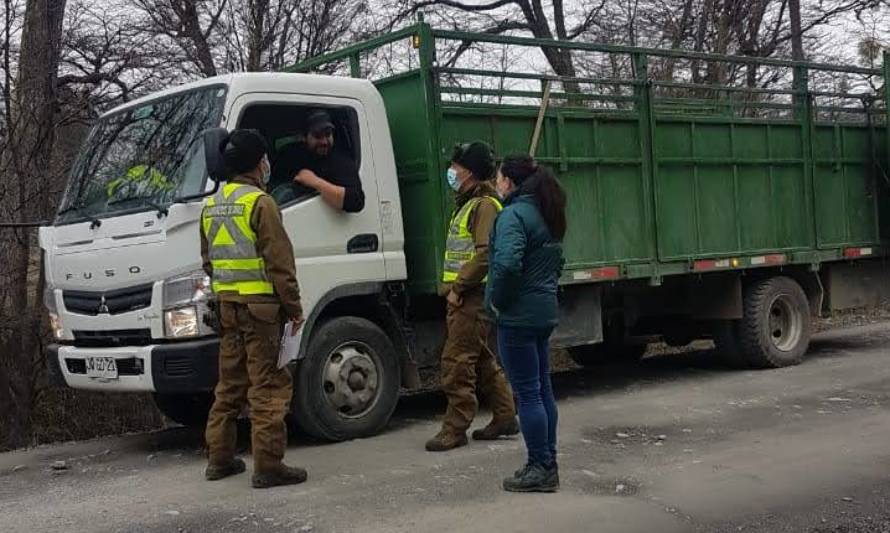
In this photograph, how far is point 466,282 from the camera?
6004 millimetres

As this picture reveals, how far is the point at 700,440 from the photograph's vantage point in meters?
6.57

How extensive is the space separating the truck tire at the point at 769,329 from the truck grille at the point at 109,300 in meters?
5.97

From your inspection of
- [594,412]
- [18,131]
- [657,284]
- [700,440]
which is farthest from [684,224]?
[18,131]

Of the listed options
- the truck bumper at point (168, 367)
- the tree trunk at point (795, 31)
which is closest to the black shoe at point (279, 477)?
the truck bumper at point (168, 367)

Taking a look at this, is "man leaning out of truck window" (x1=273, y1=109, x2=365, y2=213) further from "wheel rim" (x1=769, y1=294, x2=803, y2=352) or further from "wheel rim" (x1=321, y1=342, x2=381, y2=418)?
"wheel rim" (x1=769, y1=294, x2=803, y2=352)

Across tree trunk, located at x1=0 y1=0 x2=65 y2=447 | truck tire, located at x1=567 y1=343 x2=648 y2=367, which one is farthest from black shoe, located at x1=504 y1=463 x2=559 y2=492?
tree trunk, located at x1=0 y1=0 x2=65 y2=447

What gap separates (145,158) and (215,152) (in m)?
1.17

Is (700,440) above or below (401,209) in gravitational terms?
below

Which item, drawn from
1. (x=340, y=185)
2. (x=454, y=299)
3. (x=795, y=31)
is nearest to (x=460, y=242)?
(x=454, y=299)

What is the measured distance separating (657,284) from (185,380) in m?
4.41

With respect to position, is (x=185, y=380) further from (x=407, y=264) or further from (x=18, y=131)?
(x=18, y=131)

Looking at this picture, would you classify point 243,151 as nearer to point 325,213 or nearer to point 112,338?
point 325,213

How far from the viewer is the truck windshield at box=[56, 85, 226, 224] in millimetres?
6180

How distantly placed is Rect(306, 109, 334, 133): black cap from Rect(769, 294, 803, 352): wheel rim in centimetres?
541
